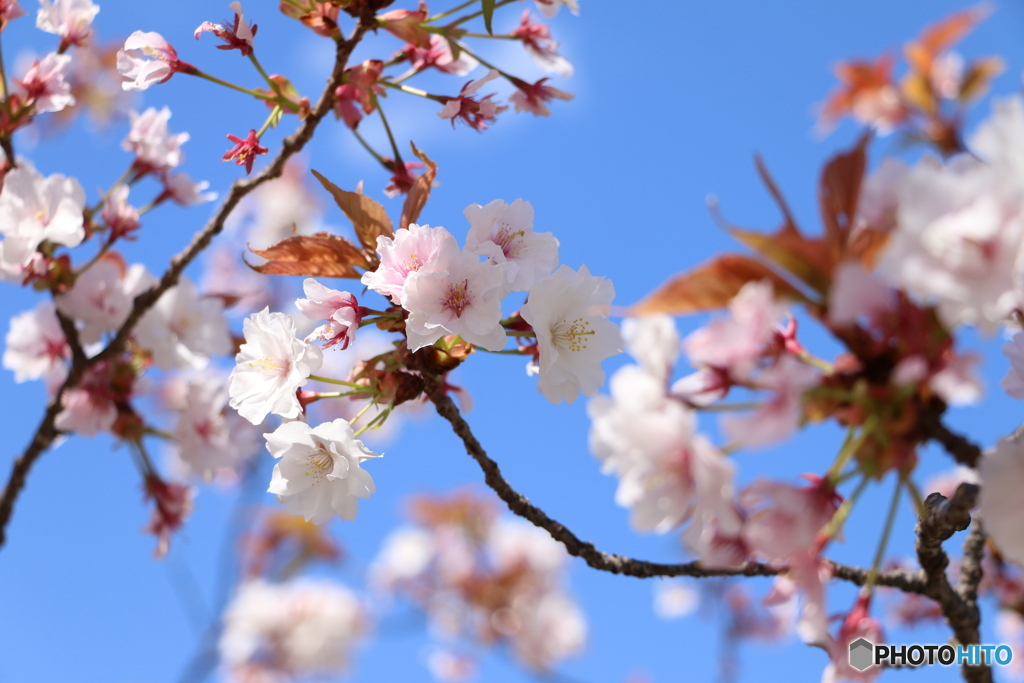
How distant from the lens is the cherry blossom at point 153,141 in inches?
90.5

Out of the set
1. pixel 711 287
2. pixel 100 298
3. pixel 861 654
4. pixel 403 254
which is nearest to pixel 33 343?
pixel 100 298

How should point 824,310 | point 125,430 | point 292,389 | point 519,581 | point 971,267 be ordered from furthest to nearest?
point 519,581 < point 125,430 < point 292,389 < point 824,310 < point 971,267

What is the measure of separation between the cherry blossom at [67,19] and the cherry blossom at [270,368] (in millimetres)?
1354

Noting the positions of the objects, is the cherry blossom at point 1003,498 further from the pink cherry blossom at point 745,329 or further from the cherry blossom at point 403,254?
the cherry blossom at point 403,254

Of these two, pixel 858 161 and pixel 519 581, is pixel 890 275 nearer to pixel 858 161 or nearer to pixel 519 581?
pixel 858 161

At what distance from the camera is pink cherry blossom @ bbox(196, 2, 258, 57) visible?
1722mm

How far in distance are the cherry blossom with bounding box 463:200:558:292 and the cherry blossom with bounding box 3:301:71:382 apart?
172 cm

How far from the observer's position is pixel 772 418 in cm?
80

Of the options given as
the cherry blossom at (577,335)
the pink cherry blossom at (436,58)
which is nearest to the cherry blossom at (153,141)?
the pink cherry blossom at (436,58)

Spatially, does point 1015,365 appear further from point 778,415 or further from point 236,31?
point 236,31

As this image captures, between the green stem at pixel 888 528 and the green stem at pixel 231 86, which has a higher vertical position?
the green stem at pixel 231 86

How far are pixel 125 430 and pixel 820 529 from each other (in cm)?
215

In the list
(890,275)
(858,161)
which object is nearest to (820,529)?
(890,275)

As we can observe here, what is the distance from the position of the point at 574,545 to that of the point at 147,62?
5.12 ft
